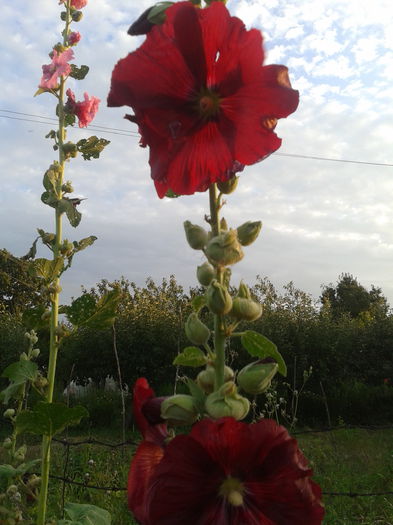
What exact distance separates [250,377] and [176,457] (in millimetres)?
176

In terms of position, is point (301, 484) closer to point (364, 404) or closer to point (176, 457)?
point (176, 457)

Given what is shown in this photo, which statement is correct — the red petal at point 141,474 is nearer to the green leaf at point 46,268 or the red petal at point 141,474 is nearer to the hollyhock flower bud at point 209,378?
the hollyhock flower bud at point 209,378

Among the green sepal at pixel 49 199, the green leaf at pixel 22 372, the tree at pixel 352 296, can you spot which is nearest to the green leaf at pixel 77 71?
the green sepal at pixel 49 199

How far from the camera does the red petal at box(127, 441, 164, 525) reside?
711 mm

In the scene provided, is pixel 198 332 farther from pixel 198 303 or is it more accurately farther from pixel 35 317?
pixel 35 317

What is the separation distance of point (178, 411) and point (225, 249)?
0.24 meters

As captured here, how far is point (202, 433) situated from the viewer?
0.64 meters

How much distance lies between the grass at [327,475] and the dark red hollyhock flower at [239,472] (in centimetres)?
Result: 286

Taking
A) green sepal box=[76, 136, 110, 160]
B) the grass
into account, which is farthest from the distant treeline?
green sepal box=[76, 136, 110, 160]

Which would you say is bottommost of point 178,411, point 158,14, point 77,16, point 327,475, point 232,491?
point 327,475

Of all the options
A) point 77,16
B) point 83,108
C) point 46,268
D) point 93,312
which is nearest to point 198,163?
point 93,312

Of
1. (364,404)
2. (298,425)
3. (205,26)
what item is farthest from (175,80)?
(364,404)

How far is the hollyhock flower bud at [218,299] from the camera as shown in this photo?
740 millimetres

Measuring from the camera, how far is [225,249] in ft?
2.43
